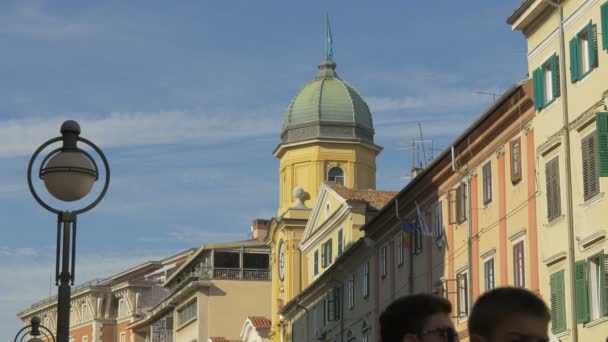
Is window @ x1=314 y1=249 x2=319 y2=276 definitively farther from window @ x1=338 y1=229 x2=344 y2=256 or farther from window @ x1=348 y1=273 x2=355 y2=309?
window @ x1=348 y1=273 x2=355 y2=309

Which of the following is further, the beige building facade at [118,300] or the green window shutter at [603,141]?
the beige building facade at [118,300]

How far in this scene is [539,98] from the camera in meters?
34.2

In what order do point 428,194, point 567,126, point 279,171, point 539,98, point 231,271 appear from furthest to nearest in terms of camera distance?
point 231,271
point 279,171
point 428,194
point 539,98
point 567,126

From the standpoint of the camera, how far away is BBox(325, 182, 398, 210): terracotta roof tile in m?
60.9

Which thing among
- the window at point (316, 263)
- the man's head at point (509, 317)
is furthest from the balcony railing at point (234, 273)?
the man's head at point (509, 317)

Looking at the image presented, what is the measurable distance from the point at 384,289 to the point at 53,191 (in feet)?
126

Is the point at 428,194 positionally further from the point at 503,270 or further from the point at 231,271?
the point at 231,271

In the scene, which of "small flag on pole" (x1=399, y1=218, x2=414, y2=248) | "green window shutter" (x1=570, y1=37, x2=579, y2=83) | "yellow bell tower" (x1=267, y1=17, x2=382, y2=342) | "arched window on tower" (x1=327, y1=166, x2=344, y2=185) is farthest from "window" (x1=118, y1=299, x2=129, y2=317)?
"green window shutter" (x1=570, y1=37, x2=579, y2=83)

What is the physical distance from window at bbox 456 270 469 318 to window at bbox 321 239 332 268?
2159 centimetres

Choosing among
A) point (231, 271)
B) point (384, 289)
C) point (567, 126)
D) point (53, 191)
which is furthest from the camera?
point (231, 271)

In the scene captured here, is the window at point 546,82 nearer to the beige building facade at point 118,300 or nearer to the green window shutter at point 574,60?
the green window shutter at point 574,60

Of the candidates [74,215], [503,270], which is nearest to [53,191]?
[74,215]

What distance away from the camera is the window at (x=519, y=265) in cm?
3547

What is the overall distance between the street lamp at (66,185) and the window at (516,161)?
23.5 meters
